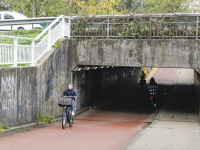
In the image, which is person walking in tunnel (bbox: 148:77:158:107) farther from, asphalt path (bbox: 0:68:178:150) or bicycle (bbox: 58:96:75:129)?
bicycle (bbox: 58:96:75:129)

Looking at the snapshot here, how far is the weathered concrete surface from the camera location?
51.4 feet

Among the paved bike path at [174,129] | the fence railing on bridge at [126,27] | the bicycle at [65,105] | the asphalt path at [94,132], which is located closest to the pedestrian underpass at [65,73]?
the fence railing on bridge at [126,27]

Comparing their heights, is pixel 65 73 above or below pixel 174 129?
above

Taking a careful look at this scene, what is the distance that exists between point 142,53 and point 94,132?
234 inches

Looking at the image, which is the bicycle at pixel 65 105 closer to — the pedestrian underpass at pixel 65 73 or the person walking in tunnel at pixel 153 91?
the pedestrian underpass at pixel 65 73

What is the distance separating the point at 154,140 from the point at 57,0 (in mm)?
23918

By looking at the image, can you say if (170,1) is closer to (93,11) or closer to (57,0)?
(93,11)

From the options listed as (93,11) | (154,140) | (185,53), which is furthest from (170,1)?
(154,140)

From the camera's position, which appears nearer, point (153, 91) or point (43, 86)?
point (43, 86)

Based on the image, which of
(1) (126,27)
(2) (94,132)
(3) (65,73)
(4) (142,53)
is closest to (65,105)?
(2) (94,132)

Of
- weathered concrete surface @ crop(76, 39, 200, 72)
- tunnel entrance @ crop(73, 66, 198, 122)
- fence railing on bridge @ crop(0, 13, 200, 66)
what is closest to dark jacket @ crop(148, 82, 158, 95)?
tunnel entrance @ crop(73, 66, 198, 122)

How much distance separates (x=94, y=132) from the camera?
11797mm

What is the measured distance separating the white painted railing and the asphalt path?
2784 millimetres

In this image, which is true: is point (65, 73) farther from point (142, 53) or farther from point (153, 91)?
point (153, 91)
